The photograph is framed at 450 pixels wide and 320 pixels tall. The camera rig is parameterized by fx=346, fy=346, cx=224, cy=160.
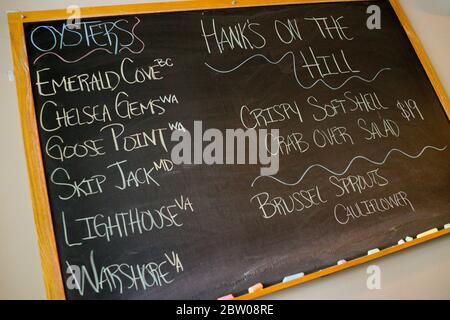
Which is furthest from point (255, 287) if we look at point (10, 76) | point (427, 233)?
point (10, 76)

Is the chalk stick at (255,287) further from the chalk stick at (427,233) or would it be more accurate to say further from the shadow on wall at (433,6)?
the shadow on wall at (433,6)

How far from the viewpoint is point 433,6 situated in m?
2.06

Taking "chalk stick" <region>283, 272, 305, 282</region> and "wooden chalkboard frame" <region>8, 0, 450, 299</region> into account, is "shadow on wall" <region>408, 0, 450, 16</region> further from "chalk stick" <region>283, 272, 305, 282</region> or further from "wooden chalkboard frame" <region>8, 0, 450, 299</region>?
"chalk stick" <region>283, 272, 305, 282</region>

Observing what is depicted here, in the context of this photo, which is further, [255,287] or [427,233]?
[427,233]

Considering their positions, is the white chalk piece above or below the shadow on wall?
below

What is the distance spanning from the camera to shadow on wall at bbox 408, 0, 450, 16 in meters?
2.03

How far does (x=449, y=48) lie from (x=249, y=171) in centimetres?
155

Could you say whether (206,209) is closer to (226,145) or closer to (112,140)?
(226,145)

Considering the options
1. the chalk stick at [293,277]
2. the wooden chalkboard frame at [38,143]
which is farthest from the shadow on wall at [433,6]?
the chalk stick at [293,277]

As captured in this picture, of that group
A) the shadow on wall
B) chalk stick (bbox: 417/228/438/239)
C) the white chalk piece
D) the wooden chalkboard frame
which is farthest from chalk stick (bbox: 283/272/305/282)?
the shadow on wall

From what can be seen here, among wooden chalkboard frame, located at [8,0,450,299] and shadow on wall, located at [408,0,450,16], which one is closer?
wooden chalkboard frame, located at [8,0,450,299]

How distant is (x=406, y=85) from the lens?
5.93ft

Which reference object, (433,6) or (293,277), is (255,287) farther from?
(433,6)
